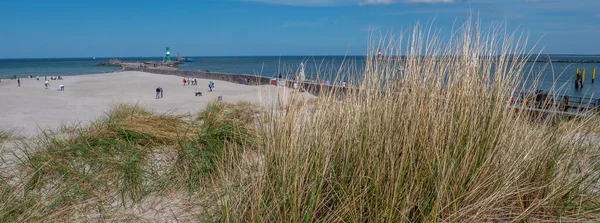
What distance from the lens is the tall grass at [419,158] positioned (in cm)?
234

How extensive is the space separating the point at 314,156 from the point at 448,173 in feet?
2.44

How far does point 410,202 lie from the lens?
7.58 ft

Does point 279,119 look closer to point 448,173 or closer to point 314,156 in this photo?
point 314,156

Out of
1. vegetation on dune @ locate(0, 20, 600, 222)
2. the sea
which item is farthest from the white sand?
vegetation on dune @ locate(0, 20, 600, 222)

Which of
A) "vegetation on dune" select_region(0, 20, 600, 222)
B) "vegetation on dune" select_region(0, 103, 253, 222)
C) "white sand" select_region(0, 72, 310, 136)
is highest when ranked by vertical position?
"vegetation on dune" select_region(0, 20, 600, 222)

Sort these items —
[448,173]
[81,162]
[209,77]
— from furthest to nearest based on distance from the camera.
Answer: [209,77]
[81,162]
[448,173]

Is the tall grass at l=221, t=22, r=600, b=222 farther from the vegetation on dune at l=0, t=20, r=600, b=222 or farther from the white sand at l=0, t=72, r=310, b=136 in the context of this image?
the white sand at l=0, t=72, r=310, b=136

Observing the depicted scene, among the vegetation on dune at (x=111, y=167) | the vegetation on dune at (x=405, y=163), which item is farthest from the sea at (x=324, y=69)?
the vegetation on dune at (x=111, y=167)

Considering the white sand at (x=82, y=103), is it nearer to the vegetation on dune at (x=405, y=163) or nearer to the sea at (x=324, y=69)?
the sea at (x=324, y=69)

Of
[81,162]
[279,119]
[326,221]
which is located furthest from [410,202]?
[81,162]

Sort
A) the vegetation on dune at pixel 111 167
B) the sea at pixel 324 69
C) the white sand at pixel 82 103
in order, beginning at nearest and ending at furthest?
the vegetation on dune at pixel 111 167, the sea at pixel 324 69, the white sand at pixel 82 103

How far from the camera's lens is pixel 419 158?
95.3 inches

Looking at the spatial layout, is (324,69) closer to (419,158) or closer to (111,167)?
(419,158)

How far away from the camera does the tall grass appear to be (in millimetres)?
2344
